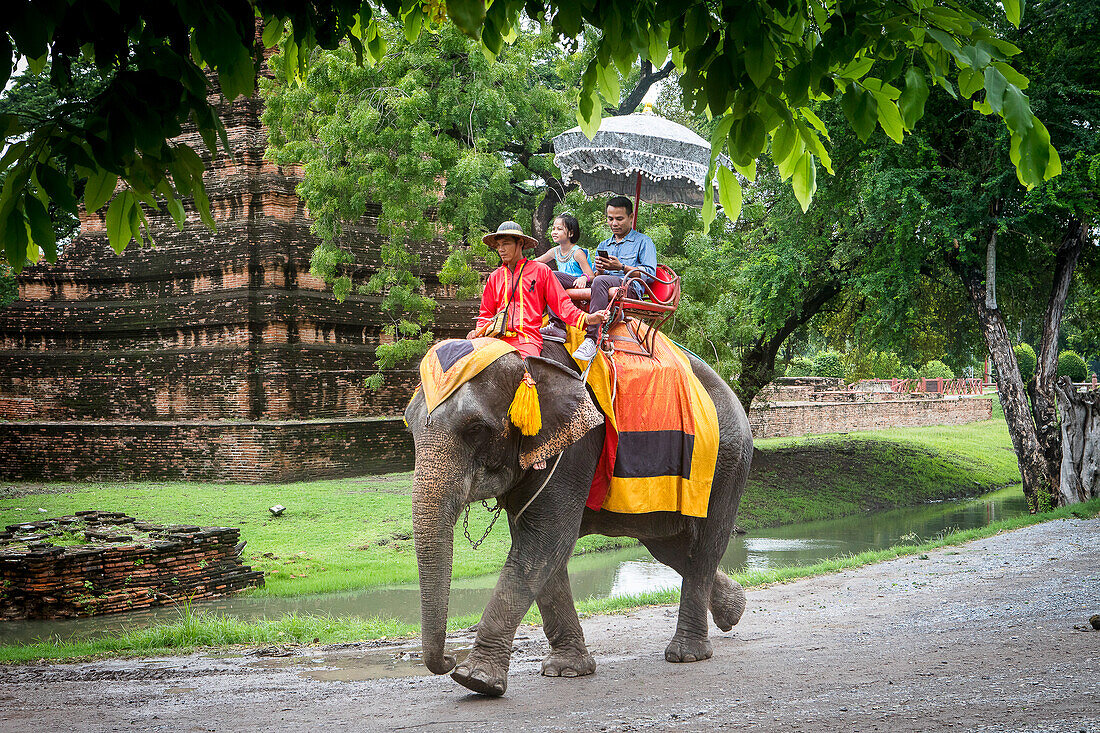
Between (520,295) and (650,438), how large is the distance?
4.07ft

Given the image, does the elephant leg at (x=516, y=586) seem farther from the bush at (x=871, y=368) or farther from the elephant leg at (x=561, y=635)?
the bush at (x=871, y=368)

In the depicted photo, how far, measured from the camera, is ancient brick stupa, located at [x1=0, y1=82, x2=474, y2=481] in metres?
18.5

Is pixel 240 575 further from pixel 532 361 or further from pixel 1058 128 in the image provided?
pixel 1058 128

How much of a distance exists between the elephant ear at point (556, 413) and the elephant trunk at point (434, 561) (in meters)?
0.61

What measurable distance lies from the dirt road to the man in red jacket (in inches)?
80.6

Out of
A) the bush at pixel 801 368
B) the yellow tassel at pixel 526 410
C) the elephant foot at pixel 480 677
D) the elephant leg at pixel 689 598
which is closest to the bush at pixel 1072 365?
the bush at pixel 801 368

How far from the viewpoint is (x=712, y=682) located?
5.59 metres

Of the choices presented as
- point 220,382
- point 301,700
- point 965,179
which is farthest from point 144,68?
point 220,382

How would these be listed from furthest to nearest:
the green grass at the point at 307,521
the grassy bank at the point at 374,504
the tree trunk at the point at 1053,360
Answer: the tree trunk at the point at 1053,360
the grassy bank at the point at 374,504
the green grass at the point at 307,521

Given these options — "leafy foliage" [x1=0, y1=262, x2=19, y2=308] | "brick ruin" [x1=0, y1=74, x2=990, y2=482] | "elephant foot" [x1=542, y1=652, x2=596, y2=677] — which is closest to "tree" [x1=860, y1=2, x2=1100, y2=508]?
"brick ruin" [x1=0, y1=74, x2=990, y2=482]

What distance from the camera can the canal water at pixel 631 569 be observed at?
31.9 ft

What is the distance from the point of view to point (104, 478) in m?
19.5

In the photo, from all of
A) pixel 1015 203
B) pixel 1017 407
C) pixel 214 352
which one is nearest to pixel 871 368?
pixel 1017 407

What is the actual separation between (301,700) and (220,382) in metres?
14.4
